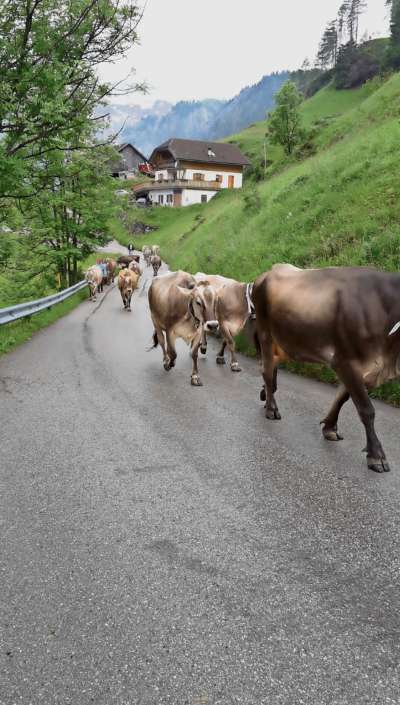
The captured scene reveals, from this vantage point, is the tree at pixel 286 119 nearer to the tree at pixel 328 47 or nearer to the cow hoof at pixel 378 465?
the cow hoof at pixel 378 465

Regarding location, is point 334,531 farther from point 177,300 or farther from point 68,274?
point 68,274

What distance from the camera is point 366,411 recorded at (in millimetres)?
5156

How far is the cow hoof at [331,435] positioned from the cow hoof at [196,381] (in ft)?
10.1

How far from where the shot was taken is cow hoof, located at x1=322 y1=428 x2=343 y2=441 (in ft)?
19.0

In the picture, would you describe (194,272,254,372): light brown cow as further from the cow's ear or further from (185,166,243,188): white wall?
(185,166,243,188): white wall

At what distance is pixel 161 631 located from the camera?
2740 mm

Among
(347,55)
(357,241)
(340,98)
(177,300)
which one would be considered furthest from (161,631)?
(347,55)

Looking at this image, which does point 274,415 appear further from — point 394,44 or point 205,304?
point 394,44

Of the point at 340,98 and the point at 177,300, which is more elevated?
the point at 340,98

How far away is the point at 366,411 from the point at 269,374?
73.1 inches

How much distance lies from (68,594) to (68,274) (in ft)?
85.1

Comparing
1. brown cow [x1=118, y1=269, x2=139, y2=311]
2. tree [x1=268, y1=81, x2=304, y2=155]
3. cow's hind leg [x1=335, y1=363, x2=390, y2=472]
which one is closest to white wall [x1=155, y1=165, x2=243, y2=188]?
tree [x1=268, y1=81, x2=304, y2=155]

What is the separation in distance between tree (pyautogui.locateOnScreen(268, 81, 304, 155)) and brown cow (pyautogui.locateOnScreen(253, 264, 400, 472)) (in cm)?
4791

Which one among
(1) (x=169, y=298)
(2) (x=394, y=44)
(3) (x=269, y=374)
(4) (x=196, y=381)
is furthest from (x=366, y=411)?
(2) (x=394, y=44)
